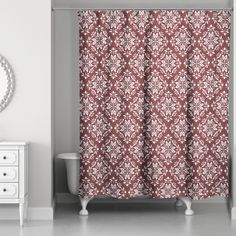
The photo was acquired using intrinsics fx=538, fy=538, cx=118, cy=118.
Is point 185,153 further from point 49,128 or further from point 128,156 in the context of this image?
point 49,128

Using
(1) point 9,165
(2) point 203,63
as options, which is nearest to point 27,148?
(1) point 9,165

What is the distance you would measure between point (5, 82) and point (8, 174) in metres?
0.98

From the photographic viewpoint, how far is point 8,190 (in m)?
5.25

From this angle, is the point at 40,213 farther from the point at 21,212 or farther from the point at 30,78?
the point at 30,78

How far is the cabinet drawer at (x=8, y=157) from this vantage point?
5.23 metres

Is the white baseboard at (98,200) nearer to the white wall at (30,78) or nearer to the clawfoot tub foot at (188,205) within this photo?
the clawfoot tub foot at (188,205)

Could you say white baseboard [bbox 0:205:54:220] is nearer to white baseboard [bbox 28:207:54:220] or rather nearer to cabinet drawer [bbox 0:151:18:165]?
white baseboard [bbox 28:207:54:220]

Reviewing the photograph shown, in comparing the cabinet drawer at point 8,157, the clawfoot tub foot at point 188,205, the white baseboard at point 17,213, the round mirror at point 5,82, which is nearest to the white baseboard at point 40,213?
the white baseboard at point 17,213

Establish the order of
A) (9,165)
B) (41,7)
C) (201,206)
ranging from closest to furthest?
(9,165)
(41,7)
(201,206)

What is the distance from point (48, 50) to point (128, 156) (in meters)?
1.42

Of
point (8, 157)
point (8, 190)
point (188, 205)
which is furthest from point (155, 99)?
point (8, 190)

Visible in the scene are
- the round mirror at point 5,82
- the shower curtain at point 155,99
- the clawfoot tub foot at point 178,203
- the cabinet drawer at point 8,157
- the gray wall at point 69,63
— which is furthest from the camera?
the gray wall at point 69,63

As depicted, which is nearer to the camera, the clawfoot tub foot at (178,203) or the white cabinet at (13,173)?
the white cabinet at (13,173)

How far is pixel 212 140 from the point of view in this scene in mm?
5848
